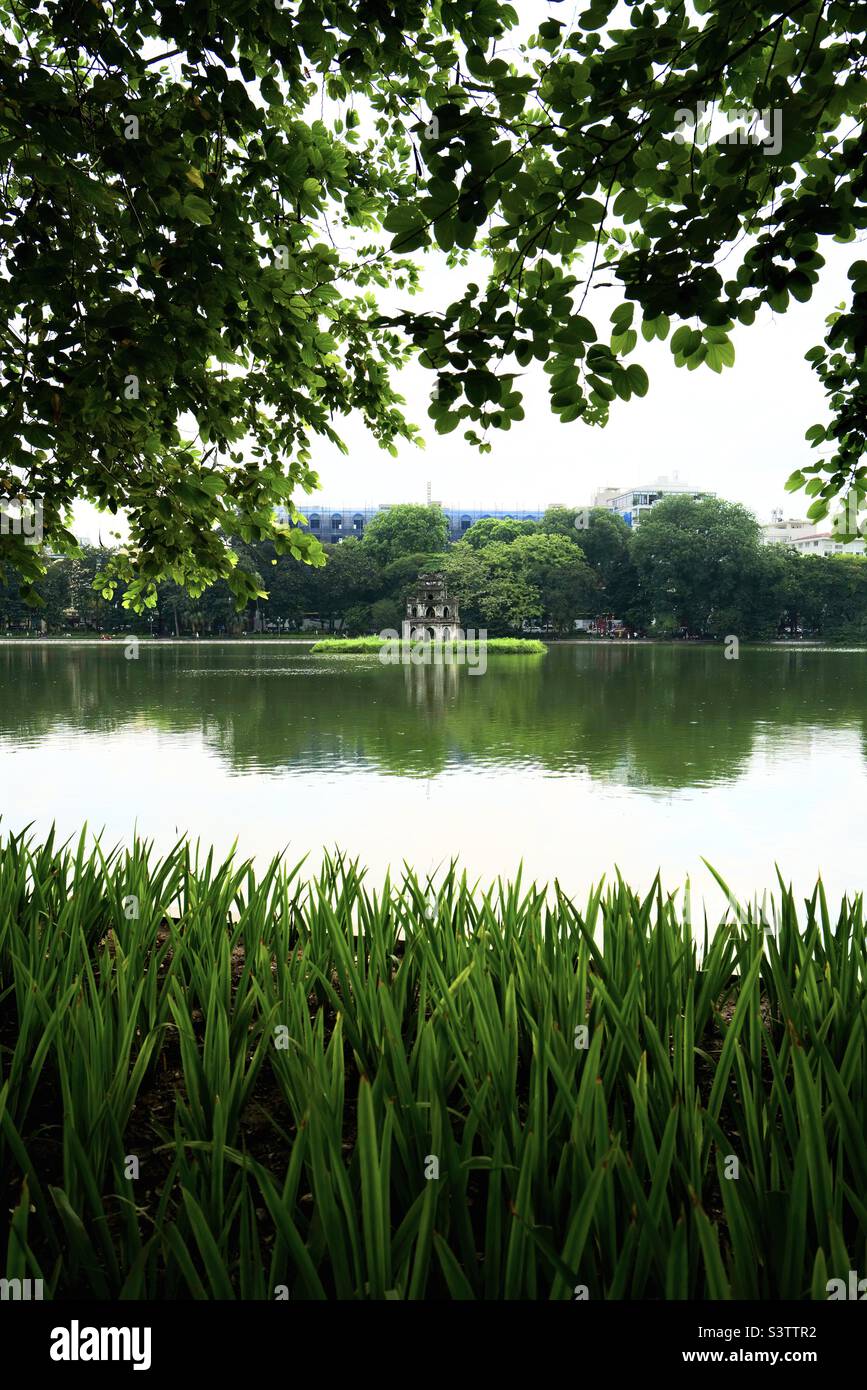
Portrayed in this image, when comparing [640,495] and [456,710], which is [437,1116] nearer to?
[456,710]

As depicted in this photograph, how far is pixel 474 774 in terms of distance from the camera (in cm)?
1036

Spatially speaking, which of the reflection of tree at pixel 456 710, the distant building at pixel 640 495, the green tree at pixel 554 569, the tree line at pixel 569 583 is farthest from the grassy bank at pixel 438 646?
the distant building at pixel 640 495

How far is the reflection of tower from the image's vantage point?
45375 millimetres

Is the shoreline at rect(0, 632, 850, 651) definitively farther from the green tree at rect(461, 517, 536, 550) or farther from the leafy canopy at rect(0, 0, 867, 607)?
the leafy canopy at rect(0, 0, 867, 607)

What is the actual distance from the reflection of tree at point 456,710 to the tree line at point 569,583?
2079 centimetres

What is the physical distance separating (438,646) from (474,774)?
3414 cm

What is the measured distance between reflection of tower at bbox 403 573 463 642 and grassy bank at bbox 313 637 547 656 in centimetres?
84

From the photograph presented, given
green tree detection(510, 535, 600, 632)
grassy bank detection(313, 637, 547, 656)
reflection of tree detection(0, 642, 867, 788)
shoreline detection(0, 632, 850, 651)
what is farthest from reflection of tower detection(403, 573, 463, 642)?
reflection of tree detection(0, 642, 867, 788)

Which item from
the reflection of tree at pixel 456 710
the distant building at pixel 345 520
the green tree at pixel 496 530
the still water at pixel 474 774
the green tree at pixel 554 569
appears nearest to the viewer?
the still water at pixel 474 774

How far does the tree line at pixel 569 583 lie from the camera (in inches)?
2061

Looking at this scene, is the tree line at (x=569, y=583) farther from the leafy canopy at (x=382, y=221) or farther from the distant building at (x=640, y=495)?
the leafy canopy at (x=382, y=221)

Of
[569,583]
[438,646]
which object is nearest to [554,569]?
[569,583]
